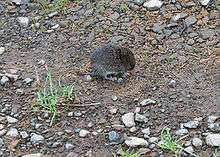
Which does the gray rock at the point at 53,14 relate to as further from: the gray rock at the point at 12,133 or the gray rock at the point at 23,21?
the gray rock at the point at 12,133

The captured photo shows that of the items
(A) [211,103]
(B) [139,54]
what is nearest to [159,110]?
(A) [211,103]

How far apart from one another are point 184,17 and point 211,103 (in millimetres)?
1073

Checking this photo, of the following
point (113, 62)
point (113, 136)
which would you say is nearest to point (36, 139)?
point (113, 136)

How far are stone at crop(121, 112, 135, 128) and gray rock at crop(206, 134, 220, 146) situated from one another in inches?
21.6

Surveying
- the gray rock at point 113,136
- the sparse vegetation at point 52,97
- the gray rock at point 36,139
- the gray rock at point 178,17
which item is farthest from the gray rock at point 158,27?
the gray rock at point 36,139

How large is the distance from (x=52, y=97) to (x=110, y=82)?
52cm

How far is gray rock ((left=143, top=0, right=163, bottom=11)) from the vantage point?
5.32 m

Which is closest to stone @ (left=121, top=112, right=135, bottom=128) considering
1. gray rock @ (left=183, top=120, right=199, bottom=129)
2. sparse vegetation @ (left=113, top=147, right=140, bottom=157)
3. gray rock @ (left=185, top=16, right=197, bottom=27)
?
sparse vegetation @ (left=113, top=147, right=140, bottom=157)

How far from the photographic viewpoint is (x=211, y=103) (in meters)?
4.40

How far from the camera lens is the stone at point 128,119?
4.30 metres

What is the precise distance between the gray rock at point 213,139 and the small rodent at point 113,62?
3.05 ft

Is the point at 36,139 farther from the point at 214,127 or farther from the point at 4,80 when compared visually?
the point at 214,127

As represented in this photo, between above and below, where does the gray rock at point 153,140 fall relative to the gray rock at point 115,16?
below

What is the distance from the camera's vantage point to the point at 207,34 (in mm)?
5027
